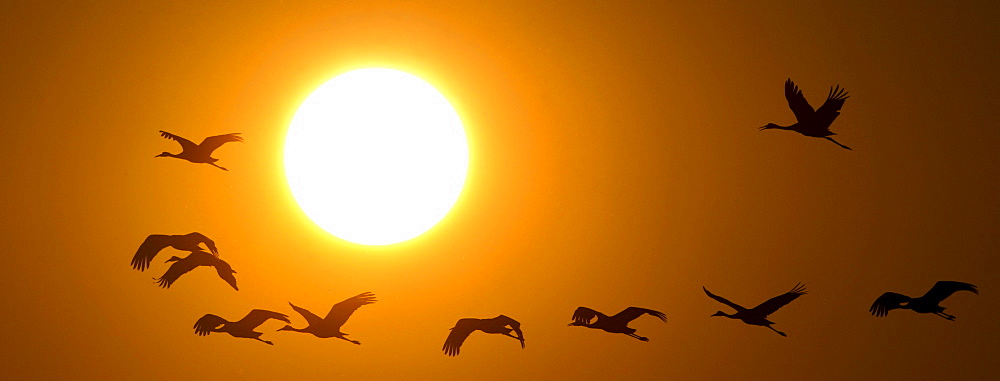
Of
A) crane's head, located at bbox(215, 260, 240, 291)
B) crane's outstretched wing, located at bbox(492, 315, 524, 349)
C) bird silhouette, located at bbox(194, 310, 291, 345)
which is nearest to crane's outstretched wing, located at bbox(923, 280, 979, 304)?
crane's outstretched wing, located at bbox(492, 315, 524, 349)

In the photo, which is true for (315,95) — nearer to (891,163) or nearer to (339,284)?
(339,284)

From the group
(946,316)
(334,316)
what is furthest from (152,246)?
(946,316)

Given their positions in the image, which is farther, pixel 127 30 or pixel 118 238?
pixel 118 238

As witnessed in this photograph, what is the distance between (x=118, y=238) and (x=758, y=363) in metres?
3.63

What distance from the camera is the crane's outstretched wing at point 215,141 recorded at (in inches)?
197

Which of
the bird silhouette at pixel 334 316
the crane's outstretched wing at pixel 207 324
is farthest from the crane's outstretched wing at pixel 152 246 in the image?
the bird silhouette at pixel 334 316

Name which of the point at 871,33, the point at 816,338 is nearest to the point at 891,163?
the point at 871,33

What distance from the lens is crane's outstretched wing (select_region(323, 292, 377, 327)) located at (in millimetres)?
5238

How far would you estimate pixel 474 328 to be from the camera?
17.5ft

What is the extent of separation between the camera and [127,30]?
499 centimetres

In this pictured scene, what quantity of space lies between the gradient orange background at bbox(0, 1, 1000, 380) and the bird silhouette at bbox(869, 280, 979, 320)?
0.05 meters

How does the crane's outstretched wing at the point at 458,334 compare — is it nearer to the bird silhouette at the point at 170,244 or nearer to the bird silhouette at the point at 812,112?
the bird silhouette at the point at 170,244

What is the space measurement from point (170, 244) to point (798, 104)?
3381 mm

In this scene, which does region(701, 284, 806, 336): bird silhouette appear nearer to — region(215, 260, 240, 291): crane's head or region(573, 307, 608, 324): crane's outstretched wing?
region(573, 307, 608, 324): crane's outstretched wing
